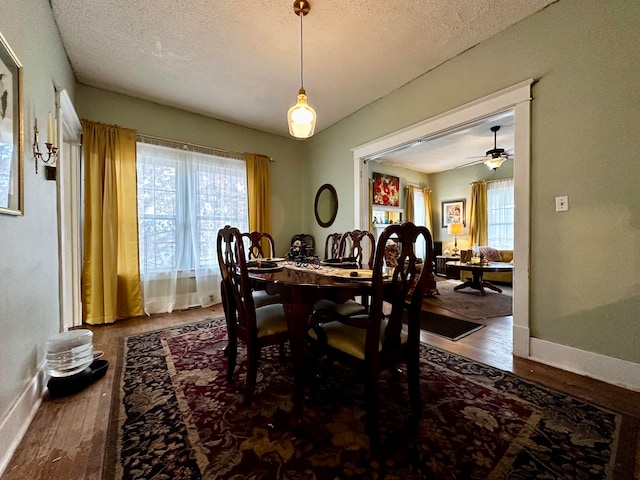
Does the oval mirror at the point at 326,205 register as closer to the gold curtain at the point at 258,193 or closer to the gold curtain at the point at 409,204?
the gold curtain at the point at 258,193

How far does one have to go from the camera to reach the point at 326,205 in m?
4.25

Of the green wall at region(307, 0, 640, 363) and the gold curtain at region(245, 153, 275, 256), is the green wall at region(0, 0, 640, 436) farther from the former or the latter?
the gold curtain at region(245, 153, 275, 256)

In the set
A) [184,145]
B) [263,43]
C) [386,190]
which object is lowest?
[386,190]

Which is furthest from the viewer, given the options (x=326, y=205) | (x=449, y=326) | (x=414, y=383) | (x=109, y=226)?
(x=326, y=205)

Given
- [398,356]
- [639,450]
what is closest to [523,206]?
[639,450]

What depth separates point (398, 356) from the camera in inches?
53.1

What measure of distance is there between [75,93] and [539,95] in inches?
176

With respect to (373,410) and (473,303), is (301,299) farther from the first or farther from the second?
(473,303)

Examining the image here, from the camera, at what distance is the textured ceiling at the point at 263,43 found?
6.46 ft

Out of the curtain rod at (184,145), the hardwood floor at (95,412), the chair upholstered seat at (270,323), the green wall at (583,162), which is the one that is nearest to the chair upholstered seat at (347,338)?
the chair upholstered seat at (270,323)

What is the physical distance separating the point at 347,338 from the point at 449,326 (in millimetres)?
2011

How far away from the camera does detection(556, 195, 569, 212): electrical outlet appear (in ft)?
6.25

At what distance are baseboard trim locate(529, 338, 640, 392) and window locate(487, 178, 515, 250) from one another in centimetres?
491

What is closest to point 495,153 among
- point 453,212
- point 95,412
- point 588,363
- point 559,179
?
point 453,212
